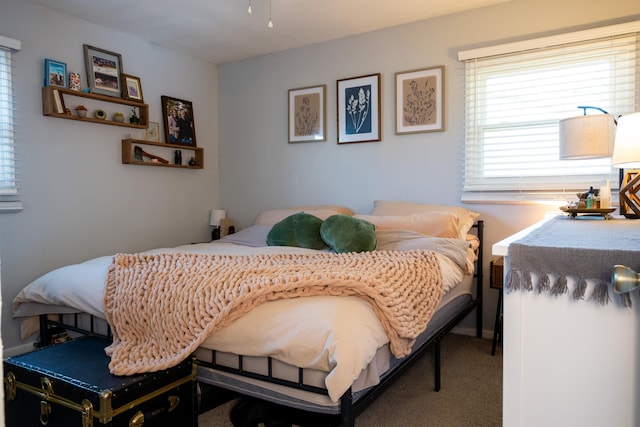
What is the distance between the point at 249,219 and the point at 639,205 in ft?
10.5

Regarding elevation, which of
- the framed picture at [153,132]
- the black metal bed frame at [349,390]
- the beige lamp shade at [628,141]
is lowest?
the black metal bed frame at [349,390]

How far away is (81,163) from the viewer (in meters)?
3.36

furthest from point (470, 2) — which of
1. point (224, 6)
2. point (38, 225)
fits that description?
point (38, 225)

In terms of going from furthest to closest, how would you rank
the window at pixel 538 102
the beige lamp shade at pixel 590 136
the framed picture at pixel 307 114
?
1. the framed picture at pixel 307 114
2. the window at pixel 538 102
3. the beige lamp shade at pixel 590 136

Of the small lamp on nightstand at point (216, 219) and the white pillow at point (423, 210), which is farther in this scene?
the small lamp on nightstand at point (216, 219)

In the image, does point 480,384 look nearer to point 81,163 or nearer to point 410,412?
point 410,412

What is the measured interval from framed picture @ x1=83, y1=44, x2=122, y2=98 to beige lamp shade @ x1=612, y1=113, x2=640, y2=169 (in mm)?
3366

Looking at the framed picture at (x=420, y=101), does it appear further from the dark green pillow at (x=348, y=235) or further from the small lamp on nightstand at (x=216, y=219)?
the small lamp on nightstand at (x=216, y=219)

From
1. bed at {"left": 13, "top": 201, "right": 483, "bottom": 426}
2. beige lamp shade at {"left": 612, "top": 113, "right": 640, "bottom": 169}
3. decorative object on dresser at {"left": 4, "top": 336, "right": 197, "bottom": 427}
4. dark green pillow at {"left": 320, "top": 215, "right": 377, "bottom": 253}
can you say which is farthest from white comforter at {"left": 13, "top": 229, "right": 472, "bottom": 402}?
beige lamp shade at {"left": 612, "top": 113, "right": 640, "bottom": 169}


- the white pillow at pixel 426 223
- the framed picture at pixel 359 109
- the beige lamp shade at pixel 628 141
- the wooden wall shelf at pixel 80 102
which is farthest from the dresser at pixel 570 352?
the wooden wall shelf at pixel 80 102

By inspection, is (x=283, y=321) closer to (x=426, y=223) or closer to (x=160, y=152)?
(x=426, y=223)

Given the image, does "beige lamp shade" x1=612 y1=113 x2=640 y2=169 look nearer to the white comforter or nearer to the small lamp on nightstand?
the white comforter

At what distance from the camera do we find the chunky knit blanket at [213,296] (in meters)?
1.63

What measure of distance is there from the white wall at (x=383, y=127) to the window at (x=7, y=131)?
1917 millimetres
